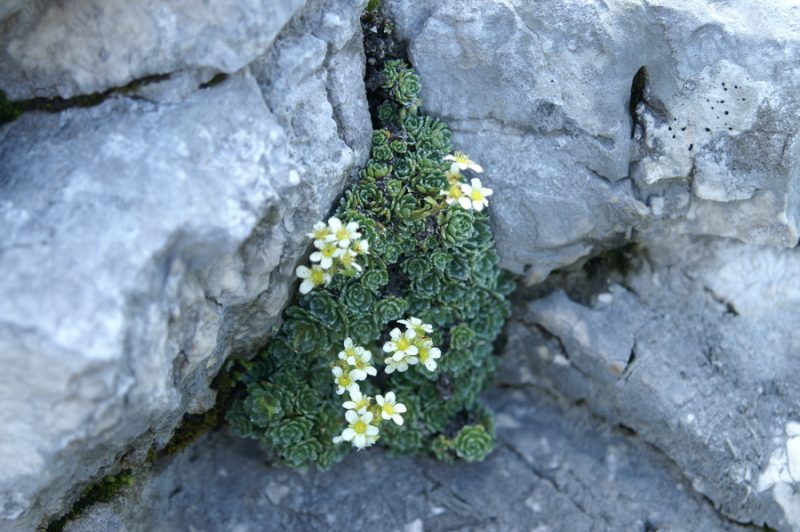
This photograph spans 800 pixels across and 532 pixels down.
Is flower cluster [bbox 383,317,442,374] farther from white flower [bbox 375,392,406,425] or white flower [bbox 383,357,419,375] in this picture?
white flower [bbox 375,392,406,425]

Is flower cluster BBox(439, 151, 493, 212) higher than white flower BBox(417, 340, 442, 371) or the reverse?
higher

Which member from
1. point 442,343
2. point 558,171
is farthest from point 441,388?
point 558,171

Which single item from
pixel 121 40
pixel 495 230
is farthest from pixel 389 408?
pixel 121 40

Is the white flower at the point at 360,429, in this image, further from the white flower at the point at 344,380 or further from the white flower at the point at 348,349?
the white flower at the point at 348,349

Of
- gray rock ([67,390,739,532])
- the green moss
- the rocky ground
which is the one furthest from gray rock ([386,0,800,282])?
the green moss

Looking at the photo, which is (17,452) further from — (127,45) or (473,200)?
(473,200)

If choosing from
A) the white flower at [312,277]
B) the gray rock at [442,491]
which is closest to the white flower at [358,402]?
the white flower at [312,277]

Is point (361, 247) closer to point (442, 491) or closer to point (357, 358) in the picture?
point (357, 358)
